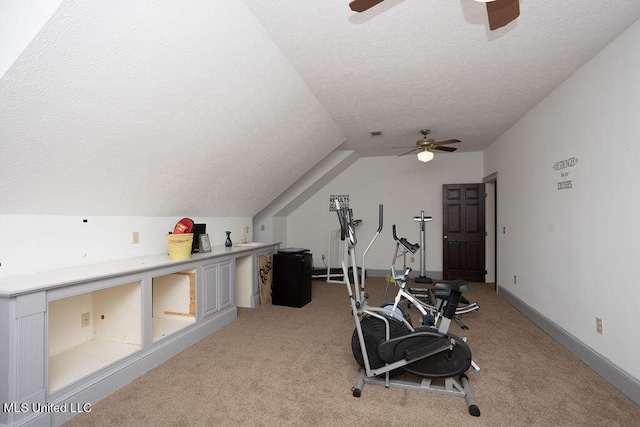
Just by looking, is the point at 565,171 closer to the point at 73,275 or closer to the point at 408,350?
the point at 408,350

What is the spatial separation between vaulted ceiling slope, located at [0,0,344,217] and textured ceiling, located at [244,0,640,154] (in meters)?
0.34

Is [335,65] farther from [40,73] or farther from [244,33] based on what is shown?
[40,73]

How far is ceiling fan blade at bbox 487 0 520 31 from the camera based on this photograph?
5.89ft

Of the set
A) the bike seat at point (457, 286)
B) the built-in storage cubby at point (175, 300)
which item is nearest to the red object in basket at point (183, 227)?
the built-in storage cubby at point (175, 300)

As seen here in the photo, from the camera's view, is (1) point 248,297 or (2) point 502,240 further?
(2) point 502,240

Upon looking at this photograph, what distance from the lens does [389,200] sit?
7262 mm

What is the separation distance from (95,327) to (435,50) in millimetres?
3763

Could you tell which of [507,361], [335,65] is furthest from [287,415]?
[335,65]

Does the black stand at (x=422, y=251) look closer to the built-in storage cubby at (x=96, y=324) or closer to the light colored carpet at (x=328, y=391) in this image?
the light colored carpet at (x=328, y=391)

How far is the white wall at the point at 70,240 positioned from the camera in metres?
2.23

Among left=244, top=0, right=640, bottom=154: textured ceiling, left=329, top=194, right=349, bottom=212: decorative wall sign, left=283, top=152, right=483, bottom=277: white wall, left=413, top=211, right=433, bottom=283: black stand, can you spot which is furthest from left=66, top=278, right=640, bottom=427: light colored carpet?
left=329, top=194, right=349, bottom=212: decorative wall sign

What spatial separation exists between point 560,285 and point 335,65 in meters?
3.18

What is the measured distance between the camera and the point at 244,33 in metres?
2.42

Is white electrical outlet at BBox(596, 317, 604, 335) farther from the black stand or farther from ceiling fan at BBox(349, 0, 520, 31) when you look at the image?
the black stand
